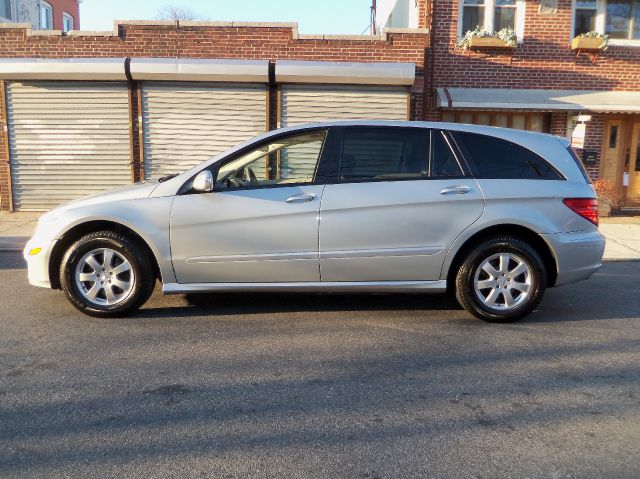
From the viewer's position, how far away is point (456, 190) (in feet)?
17.5

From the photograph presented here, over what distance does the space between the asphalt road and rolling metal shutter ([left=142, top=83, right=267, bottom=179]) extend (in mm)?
6524

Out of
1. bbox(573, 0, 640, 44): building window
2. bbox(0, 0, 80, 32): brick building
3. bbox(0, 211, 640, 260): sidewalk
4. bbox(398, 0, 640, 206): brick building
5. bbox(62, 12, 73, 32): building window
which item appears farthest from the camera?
bbox(62, 12, 73, 32): building window

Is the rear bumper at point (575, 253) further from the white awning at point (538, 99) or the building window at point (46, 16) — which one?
the building window at point (46, 16)

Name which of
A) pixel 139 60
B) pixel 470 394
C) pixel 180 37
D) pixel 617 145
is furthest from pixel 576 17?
pixel 470 394

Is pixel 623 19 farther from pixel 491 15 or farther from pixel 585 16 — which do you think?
pixel 491 15

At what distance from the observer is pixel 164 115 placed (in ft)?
39.2

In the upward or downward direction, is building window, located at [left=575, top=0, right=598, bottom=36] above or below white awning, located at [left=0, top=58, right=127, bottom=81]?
above

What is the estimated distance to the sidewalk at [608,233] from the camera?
29.3 ft

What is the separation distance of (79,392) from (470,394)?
247 centimetres

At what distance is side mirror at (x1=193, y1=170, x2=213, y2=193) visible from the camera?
5180 mm

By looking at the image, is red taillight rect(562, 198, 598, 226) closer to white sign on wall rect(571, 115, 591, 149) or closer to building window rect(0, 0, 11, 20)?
white sign on wall rect(571, 115, 591, 149)

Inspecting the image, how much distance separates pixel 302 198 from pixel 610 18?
11.1 meters

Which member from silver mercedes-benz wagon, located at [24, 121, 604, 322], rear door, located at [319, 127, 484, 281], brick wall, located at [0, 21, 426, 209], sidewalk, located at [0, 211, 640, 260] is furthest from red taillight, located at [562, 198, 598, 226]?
brick wall, located at [0, 21, 426, 209]

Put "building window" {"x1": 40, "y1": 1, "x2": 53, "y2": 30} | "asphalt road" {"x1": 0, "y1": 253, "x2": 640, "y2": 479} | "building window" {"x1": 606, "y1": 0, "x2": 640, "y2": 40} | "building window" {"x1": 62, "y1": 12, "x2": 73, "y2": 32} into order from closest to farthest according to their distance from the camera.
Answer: "asphalt road" {"x1": 0, "y1": 253, "x2": 640, "y2": 479} < "building window" {"x1": 606, "y1": 0, "x2": 640, "y2": 40} < "building window" {"x1": 40, "y1": 1, "x2": 53, "y2": 30} < "building window" {"x1": 62, "y1": 12, "x2": 73, "y2": 32}
